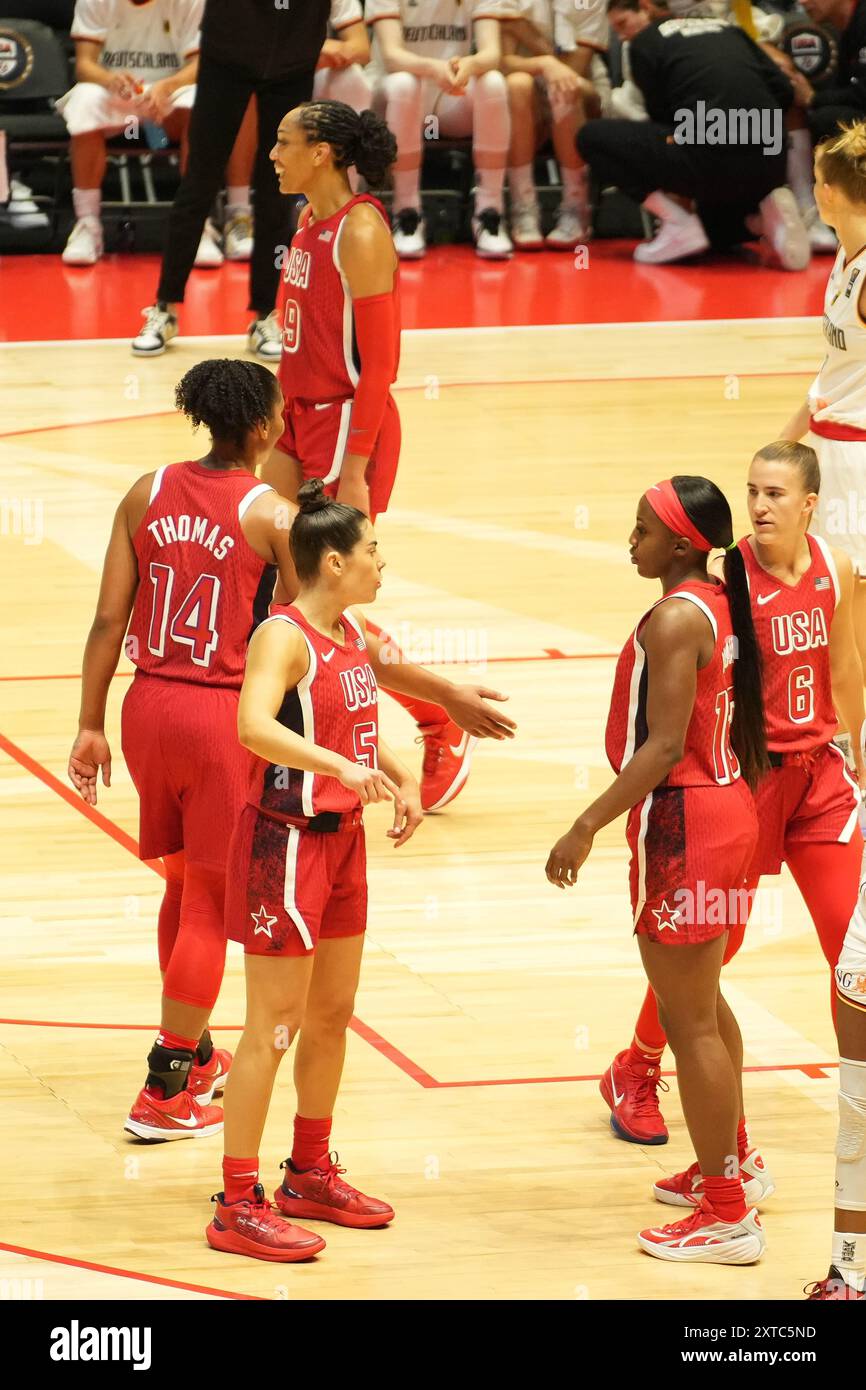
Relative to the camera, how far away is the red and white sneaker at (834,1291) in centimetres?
345

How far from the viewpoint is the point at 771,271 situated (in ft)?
42.1

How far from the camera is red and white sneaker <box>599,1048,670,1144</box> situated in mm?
4258

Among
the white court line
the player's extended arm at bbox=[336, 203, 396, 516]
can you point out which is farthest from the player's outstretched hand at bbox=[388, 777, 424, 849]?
the white court line

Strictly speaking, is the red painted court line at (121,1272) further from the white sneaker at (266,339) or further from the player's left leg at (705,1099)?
the white sneaker at (266,339)

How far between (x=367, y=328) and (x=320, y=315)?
0.13 m

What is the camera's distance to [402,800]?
3812mm

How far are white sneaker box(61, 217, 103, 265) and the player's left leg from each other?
913cm

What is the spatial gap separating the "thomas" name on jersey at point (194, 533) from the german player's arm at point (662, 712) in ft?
2.87

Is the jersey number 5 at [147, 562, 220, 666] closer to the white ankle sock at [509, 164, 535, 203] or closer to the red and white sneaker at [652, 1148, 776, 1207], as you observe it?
the red and white sneaker at [652, 1148, 776, 1207]

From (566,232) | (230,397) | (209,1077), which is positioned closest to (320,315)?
(230,397)

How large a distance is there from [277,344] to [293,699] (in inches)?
254

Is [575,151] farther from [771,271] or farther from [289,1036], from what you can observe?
[289,1036]
